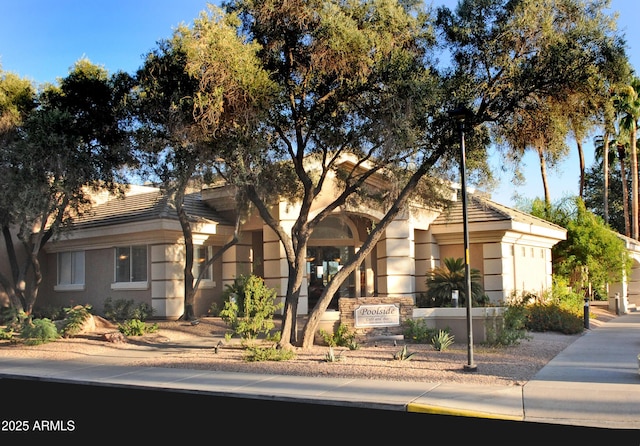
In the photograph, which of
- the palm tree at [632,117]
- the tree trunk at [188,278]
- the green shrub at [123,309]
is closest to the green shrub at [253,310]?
the tree trunk at [188,278]

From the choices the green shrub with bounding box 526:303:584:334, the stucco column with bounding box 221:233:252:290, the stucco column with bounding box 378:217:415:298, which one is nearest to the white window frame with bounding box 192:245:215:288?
the stucco column with bounding box 221:233:252:290

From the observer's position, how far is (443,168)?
15547 mm

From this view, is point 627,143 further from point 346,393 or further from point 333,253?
point 346,393

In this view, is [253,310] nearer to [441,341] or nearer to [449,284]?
[441,341]

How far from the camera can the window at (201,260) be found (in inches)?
906

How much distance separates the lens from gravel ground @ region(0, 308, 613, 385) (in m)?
11.8

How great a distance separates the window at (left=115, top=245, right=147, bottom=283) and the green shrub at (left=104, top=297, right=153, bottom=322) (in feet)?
3.00

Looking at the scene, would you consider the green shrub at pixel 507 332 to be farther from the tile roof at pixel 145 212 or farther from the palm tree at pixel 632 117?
the palm tree at pixel 632 117

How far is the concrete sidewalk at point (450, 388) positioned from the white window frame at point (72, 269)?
33.9ft

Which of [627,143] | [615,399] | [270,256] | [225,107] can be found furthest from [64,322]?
[627,143]

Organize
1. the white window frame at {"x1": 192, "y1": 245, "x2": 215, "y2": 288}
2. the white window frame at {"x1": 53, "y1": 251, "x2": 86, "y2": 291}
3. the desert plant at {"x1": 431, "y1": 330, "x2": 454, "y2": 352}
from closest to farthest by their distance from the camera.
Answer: the desert plant at {"x1": 431, "y1": 330, "x2": 454, "y2": 352}, the white window frame at {"x1": 192, "y1": 245, "x2": 215, "y2": 288}, the white window frame at {"x1": 53, "y1": 251, "x2": 86, "y2": 291}

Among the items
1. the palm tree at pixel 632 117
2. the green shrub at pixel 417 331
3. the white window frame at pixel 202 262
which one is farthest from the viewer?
the palm tree at pixel 632 117

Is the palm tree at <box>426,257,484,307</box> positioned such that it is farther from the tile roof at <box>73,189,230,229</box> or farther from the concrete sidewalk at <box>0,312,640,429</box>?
the tile roof at <box>73,189,230,229</box>

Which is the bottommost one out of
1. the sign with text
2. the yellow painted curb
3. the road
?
the road
